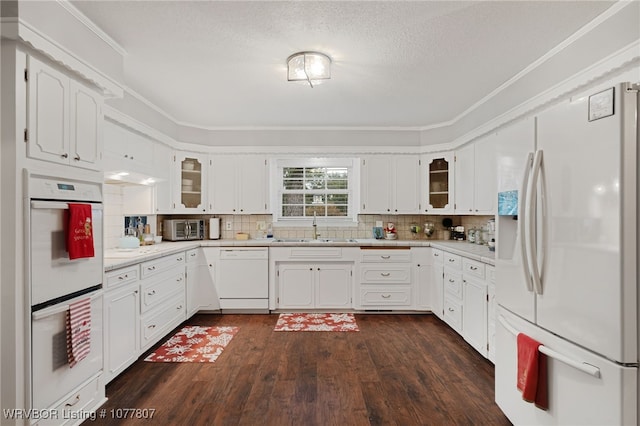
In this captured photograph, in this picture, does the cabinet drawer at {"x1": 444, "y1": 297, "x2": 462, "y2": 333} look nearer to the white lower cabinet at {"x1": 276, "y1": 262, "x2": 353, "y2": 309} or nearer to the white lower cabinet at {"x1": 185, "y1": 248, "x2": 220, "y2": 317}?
the white lower cabinet at {"x1": 276, "y1": 262, "x2": 353, "y2": 309}

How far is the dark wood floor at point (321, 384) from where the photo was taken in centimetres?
209

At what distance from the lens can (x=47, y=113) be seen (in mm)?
1764

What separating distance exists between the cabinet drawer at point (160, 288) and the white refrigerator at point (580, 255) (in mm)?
2805

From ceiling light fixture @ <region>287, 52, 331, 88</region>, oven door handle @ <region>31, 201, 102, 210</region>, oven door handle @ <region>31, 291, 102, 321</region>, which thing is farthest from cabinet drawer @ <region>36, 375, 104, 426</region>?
ceiling light fixture @ <region>287, 52, 331, 88</region>

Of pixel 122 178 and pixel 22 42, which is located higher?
pixel 22 42

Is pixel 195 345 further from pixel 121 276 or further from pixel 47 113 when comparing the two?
pixel 47 113

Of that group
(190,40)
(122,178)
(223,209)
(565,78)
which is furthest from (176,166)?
(565,78)

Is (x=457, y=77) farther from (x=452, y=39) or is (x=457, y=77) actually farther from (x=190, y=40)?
(x=190, y=40)

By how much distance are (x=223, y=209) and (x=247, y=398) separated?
8.93 feet

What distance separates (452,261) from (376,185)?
150 cm

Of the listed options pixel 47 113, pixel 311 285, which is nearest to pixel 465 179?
pixel 311 285

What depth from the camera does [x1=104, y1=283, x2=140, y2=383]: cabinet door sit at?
2.35 m

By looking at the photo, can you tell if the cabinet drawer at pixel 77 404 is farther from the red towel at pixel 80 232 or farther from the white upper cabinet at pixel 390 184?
the white upper cabinet at pixel 390 184

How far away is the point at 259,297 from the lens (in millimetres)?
4172
